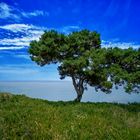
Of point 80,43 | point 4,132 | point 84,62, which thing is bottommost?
point 4,132

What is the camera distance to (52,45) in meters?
39.0

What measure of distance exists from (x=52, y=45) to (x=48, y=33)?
200 cm

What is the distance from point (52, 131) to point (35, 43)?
84.9ft

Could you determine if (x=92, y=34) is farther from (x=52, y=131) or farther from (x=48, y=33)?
(x=52, y=131)

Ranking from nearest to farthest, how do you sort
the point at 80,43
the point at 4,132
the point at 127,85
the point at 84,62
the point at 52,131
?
the point at 4,132 < the point at 52,131 < the point at 127,85 < the point at 84,62 < the point at 80,43

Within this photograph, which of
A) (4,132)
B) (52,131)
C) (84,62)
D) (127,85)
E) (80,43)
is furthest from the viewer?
(80,43)

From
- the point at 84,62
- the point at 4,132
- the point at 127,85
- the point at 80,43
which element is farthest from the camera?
the point at 80,43

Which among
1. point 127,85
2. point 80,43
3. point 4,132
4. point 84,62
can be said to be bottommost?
point 4,132

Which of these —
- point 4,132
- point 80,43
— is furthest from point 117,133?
point 80,43

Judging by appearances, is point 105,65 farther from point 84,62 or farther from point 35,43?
point 35,43

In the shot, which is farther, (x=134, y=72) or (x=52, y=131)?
(x=134, y=72)

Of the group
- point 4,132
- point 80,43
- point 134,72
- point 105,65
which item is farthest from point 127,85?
point 4,132

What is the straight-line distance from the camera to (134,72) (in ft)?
116

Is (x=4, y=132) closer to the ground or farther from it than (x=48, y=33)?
closer to the ground
